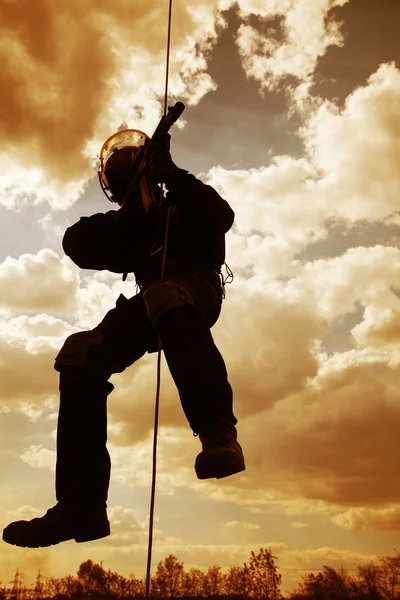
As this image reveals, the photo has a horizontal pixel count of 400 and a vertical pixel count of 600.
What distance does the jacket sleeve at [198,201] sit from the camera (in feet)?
17.6

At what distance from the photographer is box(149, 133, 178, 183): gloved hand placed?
5211mm

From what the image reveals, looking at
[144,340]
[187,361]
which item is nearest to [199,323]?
[187,361]

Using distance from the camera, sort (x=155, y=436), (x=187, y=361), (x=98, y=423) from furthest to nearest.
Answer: (x=98, y=423), (x=187, y=361), (x=155, y=436)

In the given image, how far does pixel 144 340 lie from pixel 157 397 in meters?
1.60

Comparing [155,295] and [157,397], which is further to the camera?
[155,295]

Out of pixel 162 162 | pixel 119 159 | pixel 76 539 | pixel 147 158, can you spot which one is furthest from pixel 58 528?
pixel 119 159

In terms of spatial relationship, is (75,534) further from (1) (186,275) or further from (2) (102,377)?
(1) (186,275)

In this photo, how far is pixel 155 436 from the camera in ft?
13.4

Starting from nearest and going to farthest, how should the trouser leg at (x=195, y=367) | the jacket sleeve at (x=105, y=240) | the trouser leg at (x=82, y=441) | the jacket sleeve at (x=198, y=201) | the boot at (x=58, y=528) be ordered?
1. the trouser leg at (x=195, y=367)
2. the boot at (x=58, y=528)
3. the trouser leg at (x=82, y=441)
4. the jacket sleeve at (x=198, y=201)
5. the jacket sleeve at (x=105, y=240)

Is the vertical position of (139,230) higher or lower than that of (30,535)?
higher

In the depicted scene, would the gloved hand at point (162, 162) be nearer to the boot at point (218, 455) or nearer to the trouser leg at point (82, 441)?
the trouser leg at point (82, 441)

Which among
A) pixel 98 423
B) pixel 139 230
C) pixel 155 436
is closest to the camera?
pixel 155 436

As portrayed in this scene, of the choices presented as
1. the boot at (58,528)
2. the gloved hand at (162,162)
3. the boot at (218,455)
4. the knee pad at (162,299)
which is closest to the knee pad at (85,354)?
the knee pad at (162,299)

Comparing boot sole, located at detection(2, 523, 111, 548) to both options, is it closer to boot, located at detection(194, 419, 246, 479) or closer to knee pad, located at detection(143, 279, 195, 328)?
boot, located at detection(194, 419, 246, 479)
